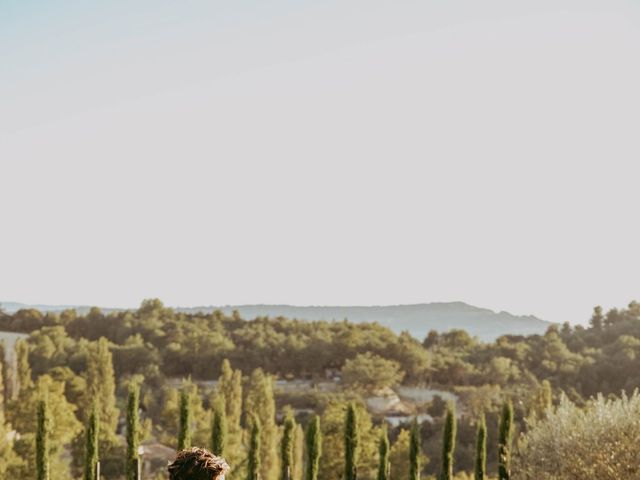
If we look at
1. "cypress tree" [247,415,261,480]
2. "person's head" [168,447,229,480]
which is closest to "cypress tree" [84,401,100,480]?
"cypress tree" [247,415,261,480]

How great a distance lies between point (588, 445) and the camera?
17.2 meters

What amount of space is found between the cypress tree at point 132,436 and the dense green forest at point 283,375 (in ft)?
18.0

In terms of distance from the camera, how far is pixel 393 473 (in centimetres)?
2917

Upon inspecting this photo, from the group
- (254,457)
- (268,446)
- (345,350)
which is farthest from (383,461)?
(345,350)

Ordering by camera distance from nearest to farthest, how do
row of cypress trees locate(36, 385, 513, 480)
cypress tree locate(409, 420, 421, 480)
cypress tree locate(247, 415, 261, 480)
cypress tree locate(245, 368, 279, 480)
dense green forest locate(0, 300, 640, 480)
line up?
row of cypress trees locate(36, 385, 513, 480) → cypress tree locate(247, 415, 261, 480) → cypress tree locate(409, 420, 421, 480) → cypress tree locate(245, 368, 279, 480) → dense green forest locate(0, 300, 640, 480)

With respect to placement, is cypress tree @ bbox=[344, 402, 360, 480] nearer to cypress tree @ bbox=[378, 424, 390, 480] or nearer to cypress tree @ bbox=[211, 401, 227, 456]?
cypress tree @ bbox=[378, 424, 390, 480]

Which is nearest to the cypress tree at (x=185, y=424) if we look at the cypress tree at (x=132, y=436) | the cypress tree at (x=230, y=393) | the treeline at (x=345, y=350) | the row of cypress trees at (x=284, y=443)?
the row of cypress trees at (x=284, y=443)

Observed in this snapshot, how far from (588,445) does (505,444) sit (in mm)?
5787

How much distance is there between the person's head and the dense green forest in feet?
77.0

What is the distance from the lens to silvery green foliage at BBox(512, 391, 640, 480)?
54.2 feet

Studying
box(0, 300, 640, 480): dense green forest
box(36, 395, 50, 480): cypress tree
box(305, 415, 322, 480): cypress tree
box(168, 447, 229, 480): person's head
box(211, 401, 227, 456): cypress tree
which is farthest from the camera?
box(0, 300, 640, 480): dense green forest

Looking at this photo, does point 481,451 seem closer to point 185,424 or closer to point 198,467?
point 185,424

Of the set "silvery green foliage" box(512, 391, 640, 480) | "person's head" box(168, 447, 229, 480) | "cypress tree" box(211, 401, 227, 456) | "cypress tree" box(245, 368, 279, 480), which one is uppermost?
"person's head" box(168, 447, 229, 480)

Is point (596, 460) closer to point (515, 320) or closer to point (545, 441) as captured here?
point (545, 441)
